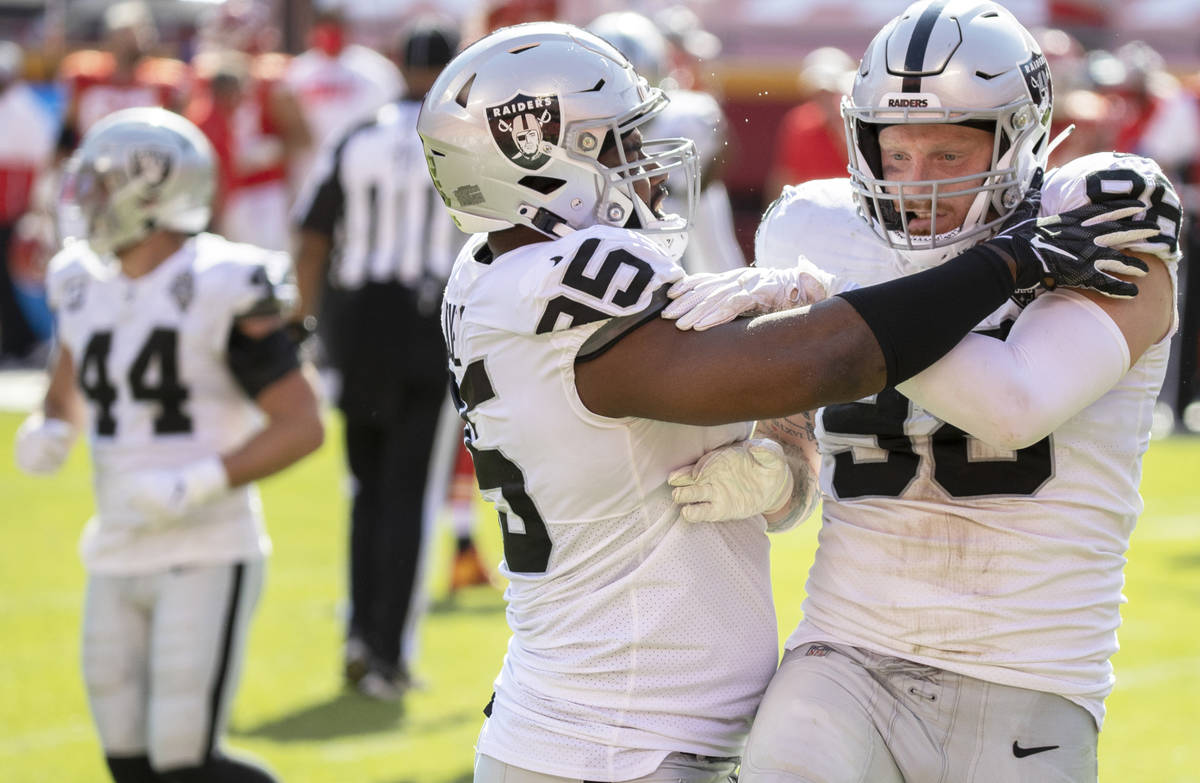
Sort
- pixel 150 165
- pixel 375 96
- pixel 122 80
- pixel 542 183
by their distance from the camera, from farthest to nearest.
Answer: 1. pixel 122 80
2. pixel 375 96
3. pixel 150 165
4. pixel 542 183

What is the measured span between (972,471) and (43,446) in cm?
247

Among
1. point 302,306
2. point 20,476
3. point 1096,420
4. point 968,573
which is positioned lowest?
point 20,476

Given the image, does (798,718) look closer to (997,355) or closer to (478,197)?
(997,355)

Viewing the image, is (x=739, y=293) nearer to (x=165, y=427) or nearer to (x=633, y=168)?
(x=633, y=168)

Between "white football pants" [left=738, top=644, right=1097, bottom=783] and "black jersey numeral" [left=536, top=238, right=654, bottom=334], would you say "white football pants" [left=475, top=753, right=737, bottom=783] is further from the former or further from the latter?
"black jersey numeral" [left=536, top=238, right=654, bottom=334]

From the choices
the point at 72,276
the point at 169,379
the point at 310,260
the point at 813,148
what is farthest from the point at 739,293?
the point at 813,148

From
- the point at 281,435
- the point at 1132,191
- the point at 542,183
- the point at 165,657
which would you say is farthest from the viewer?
the point at 281,435

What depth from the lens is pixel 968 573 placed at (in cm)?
256

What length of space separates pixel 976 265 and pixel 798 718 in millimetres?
727

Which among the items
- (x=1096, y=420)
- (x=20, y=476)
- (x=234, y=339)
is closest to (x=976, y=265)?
(x=1096, y=420)

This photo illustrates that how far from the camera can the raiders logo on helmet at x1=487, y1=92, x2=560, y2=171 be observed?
2498 millimetres

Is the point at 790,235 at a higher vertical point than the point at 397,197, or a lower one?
higher

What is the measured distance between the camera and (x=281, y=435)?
3.85 metres

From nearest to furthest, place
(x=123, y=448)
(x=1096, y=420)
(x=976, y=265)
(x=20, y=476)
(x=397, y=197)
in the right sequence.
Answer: (x=976, y=265), (x=1096, y=420), (x=123, y=448), (x=397, y=197), (x=20, y=476)
